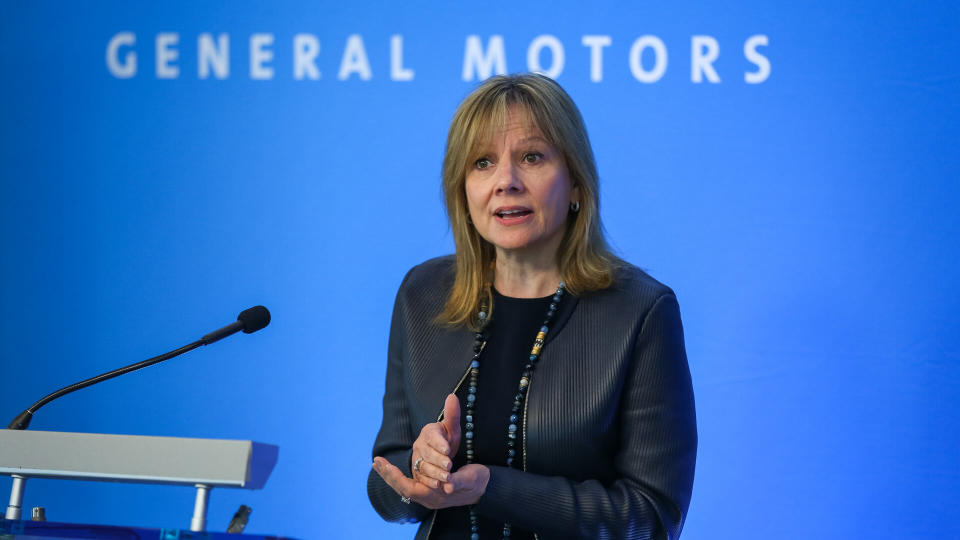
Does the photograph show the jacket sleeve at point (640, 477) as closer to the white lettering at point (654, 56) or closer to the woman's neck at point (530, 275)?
the woman's neck at point (530, 275)

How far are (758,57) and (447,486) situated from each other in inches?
71.0

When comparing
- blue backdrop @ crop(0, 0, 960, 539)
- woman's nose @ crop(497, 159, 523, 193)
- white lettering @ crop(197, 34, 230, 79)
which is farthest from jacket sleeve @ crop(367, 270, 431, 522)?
white lettering @ crop(197, 34, 230, 79)

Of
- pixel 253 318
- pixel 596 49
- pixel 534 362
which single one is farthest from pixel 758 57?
pixel 253 318

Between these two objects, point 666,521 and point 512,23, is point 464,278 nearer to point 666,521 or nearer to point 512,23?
point 666,521

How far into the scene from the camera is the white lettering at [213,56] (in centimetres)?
288

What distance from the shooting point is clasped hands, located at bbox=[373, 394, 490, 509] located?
1393 mm

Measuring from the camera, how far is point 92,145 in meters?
2.92

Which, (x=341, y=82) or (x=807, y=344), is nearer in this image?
(x=807, y=344)

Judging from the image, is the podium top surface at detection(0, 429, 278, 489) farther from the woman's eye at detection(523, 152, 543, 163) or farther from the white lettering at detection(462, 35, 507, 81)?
the white lettering at detection(462, 35, 507, 81)

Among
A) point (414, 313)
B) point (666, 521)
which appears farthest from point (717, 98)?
point (666, 521)

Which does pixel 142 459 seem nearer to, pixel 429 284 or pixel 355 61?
pixel 429 284

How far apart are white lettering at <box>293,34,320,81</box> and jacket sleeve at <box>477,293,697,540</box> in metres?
1.60

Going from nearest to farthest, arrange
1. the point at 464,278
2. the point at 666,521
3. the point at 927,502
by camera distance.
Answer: the point at 666,521
the point at 464,278
the point at 927,502

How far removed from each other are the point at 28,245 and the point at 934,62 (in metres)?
2.74
